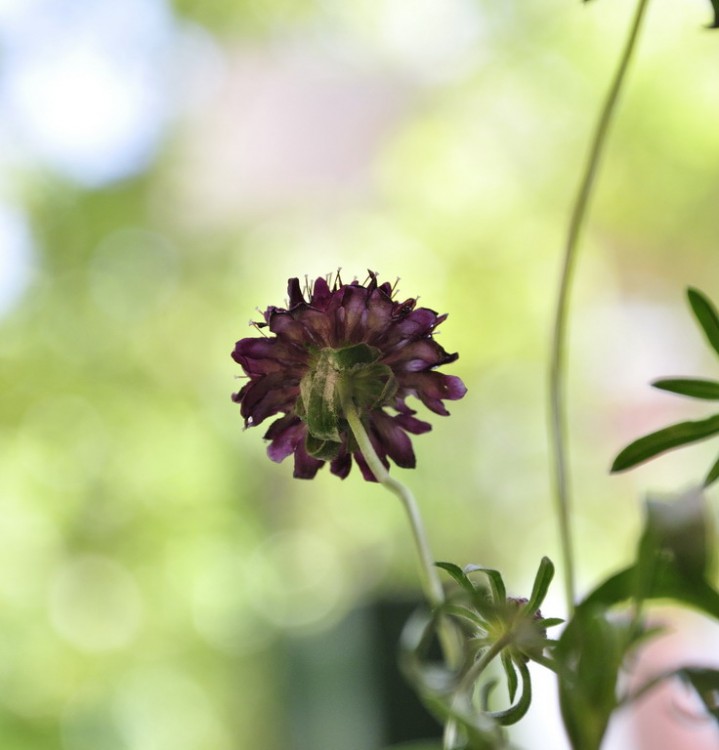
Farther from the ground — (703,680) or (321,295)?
(321,295)

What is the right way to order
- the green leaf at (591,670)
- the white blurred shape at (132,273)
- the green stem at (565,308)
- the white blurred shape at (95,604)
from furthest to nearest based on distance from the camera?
the white blurred shape at (132,273) → the white blurred shape at (95,604) → the green stem at (565,308) → the green leaf at (591,670)

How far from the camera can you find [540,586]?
306 mm

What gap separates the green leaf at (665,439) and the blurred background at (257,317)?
2028 mm

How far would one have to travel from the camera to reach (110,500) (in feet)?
8.14

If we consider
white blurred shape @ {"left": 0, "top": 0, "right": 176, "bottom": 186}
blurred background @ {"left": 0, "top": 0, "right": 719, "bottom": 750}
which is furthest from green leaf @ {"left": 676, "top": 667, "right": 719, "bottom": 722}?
white blurred shape @ {"left": 0, "top": 0, "right": 176, "bottom": 186}

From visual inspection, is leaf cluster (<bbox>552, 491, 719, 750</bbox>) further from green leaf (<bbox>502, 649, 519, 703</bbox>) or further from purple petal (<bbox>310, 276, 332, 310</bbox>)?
purple petal (<bbox>310, 276, 332, 310</bbox>)

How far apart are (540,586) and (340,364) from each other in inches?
3.5

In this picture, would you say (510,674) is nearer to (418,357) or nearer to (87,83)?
(418,357)

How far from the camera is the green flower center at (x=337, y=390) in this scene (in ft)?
1.04

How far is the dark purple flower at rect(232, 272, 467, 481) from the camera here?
0.32 metres

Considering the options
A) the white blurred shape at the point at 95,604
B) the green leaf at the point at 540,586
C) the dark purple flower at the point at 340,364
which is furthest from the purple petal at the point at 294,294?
the white blurred shape at the point at 95,604

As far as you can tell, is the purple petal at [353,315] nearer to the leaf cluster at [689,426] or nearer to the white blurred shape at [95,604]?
the leaf cluster at [689,426]

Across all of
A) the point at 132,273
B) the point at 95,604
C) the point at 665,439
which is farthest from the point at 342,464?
the point at 132,273

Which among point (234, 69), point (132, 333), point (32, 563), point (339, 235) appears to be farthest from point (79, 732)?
point (234, 69)
